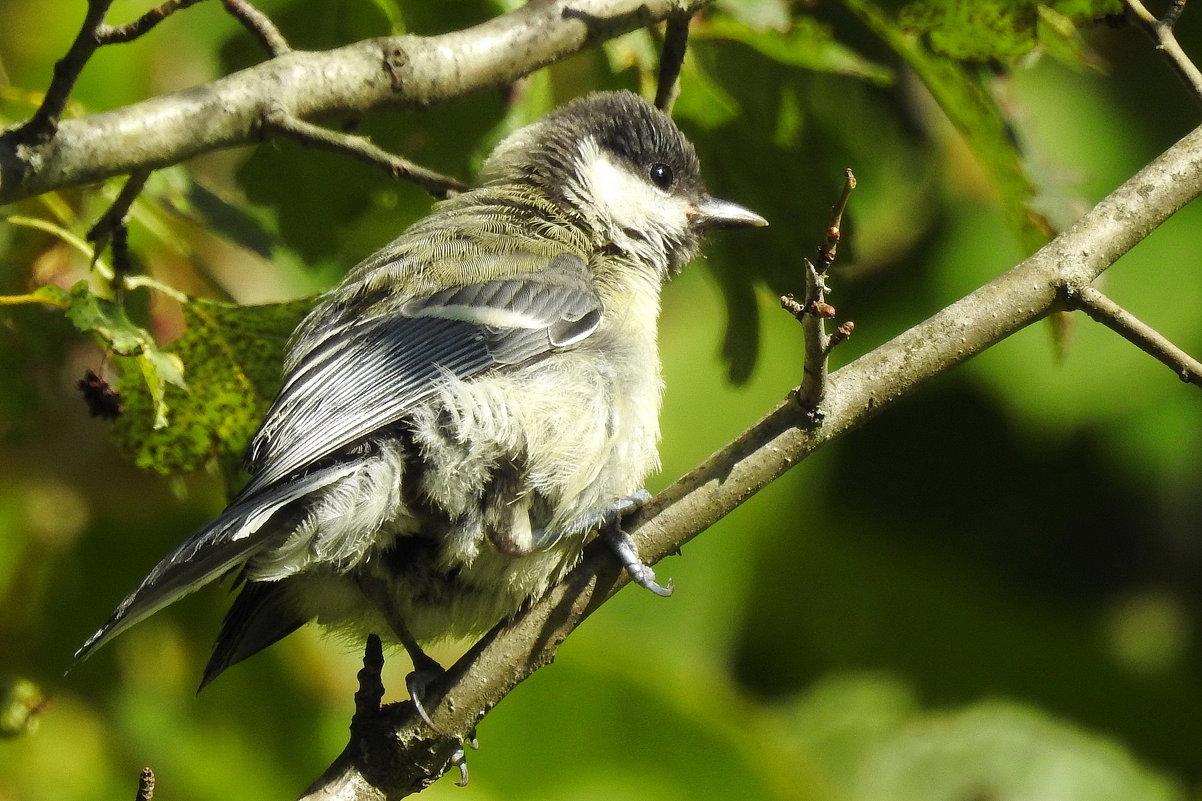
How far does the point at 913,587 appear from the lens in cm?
380

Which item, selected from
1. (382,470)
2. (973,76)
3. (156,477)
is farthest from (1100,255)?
(156,477)

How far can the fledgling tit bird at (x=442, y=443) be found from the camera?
1887 millimetres

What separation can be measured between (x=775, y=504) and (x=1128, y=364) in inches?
38.6

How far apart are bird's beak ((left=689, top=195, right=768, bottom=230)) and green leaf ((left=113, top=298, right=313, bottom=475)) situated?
29.1 inches

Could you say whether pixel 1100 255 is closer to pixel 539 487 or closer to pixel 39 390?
pixel 539 487

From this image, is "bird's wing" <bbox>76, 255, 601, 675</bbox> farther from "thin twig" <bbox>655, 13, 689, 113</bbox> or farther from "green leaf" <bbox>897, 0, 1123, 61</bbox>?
"green leaf" <bbox>897, 0, 1123, 61</bbox>

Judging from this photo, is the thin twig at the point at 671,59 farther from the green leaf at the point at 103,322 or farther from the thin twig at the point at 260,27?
the green leaf at the point at 103,322

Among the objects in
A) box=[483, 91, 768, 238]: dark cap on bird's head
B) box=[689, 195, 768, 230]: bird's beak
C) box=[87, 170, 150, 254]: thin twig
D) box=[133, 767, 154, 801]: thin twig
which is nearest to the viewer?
box=[133, 767, 154, 801]: thin twig

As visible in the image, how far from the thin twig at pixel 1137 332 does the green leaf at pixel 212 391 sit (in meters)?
1.17

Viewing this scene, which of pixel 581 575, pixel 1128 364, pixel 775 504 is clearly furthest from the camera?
pixel 775 504

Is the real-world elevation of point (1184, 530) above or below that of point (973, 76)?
below

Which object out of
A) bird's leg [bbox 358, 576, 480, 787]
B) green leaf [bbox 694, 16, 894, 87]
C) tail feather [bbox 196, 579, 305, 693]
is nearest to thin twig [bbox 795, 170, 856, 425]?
green leaf [bbox 694, 16, 894, 87]

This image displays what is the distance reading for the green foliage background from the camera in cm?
217

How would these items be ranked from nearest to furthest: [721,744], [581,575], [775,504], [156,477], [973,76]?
[581,575], [973,76], [156,477], [721,744], [775,504]
